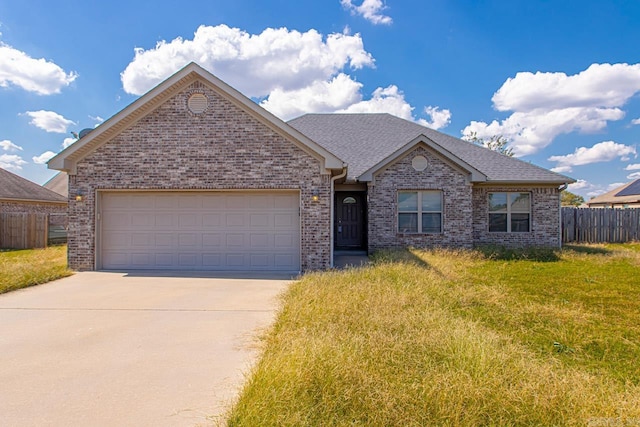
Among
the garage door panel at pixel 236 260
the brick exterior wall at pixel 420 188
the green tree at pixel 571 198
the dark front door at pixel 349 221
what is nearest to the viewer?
the garage door panel at pixel 236 260

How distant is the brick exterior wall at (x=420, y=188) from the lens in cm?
1341

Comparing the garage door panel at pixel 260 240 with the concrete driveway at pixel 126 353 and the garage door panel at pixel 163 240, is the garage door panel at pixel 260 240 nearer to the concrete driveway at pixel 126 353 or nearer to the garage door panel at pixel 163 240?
the garage door panel at pixel 163 240

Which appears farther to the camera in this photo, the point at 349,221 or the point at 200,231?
the point at 349,221

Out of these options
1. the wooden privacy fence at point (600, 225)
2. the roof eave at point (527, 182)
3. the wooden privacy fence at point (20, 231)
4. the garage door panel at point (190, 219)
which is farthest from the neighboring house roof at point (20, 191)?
the wooden privacy fence at point (600, 225)

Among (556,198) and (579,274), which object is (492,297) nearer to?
(579,274)

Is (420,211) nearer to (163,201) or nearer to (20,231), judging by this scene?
(163,201)

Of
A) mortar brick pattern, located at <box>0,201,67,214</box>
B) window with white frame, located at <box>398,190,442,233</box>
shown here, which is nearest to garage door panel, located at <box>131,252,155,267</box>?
window with white frame, located at <box>398,190,442,233</box>

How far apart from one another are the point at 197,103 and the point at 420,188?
7857 mm

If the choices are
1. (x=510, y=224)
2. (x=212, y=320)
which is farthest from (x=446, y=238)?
(x=212, y=320)

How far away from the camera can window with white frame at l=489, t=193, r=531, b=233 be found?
47.7 ft

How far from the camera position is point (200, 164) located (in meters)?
10.2

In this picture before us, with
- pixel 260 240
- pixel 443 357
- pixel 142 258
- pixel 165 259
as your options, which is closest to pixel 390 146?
pixel 260 240

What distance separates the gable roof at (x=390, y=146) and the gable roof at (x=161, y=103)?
3.68 metres

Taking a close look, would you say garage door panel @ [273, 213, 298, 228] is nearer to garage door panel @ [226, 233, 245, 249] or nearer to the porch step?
garage door panel @ [226, 233, 245, 249]
